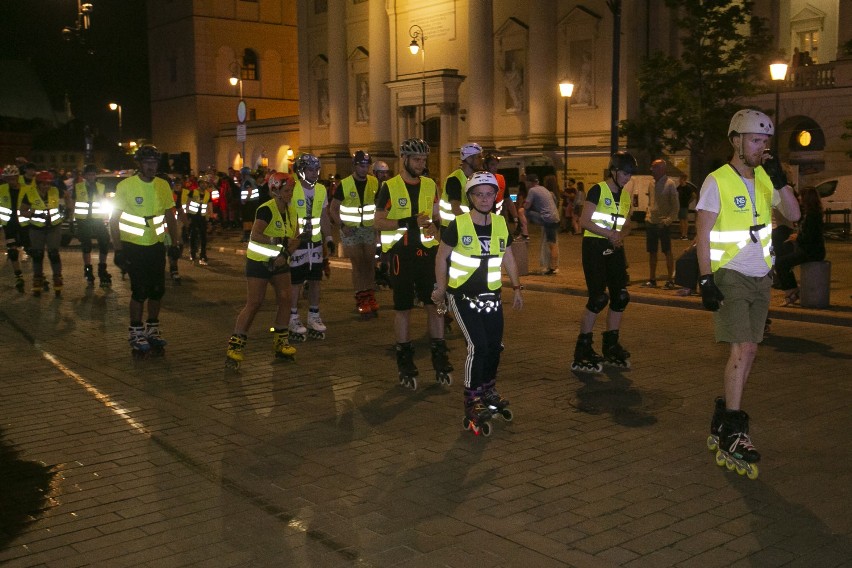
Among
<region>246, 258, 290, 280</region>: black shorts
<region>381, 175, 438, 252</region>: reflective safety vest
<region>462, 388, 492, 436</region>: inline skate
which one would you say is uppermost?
<region>381, 175, 438, 252</region>: reflective safety vest

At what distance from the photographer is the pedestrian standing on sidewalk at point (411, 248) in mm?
9141

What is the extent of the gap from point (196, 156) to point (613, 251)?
5778cm

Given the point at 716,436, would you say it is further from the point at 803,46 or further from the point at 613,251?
the point at 803,46

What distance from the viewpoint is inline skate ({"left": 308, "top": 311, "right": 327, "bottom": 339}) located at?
12.0 meters

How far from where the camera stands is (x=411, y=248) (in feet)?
30.9

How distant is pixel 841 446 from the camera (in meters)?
6.93

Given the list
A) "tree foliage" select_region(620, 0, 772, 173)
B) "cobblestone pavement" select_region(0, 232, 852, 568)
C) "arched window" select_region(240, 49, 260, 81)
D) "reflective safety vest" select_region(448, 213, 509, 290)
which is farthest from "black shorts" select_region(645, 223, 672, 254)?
"arched window" select_region(240, 49, 260, 81)

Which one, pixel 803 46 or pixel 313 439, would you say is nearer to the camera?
pixel 313 439

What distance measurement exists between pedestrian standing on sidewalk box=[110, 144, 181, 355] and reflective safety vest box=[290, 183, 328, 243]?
145 centimetres

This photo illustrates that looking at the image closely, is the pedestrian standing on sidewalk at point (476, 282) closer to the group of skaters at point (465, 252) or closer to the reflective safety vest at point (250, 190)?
the group of skaters at point (465, 252)

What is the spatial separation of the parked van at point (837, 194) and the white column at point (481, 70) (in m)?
15.9

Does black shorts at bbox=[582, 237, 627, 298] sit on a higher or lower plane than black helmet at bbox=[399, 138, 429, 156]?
lower

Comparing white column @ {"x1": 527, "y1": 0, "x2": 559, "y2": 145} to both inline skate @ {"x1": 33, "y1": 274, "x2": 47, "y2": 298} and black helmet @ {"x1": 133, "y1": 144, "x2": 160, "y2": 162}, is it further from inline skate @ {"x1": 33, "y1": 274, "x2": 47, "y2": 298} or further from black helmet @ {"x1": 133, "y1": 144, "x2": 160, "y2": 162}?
black helmet @ {"x1": 133, "y1": 144, "x2": 160, "y2": 162}

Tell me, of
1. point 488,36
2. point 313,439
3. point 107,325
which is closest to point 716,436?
point 313,439
